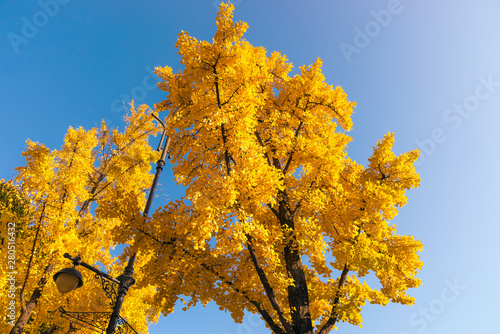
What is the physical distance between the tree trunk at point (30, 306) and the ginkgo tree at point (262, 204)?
4773 millimetres

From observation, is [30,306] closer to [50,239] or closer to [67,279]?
[50,239]

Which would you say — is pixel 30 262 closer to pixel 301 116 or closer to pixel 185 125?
pixel 185 125

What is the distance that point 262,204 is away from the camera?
530 cm

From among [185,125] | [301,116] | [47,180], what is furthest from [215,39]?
[47,180]

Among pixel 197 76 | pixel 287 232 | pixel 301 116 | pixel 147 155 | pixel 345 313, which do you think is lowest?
pixel 345 313

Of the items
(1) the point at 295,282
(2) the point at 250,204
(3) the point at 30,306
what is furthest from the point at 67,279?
(3) the point at 30,306

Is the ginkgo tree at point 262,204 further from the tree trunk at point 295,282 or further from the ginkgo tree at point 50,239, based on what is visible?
the ginkgo tree at point 50,239

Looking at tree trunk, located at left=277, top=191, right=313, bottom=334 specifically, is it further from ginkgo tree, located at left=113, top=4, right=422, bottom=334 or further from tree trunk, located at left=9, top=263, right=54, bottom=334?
tree trunk, located at left=9, top=263, right=54, bottom=334

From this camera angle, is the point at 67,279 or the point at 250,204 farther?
the point at 250,204

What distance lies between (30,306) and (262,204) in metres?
7.72

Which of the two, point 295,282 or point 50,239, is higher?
point 50,239

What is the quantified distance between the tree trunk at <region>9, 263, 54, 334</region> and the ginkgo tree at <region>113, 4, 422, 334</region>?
4.77m

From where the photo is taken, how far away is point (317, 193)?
243 inches

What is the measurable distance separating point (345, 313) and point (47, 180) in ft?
29.3
